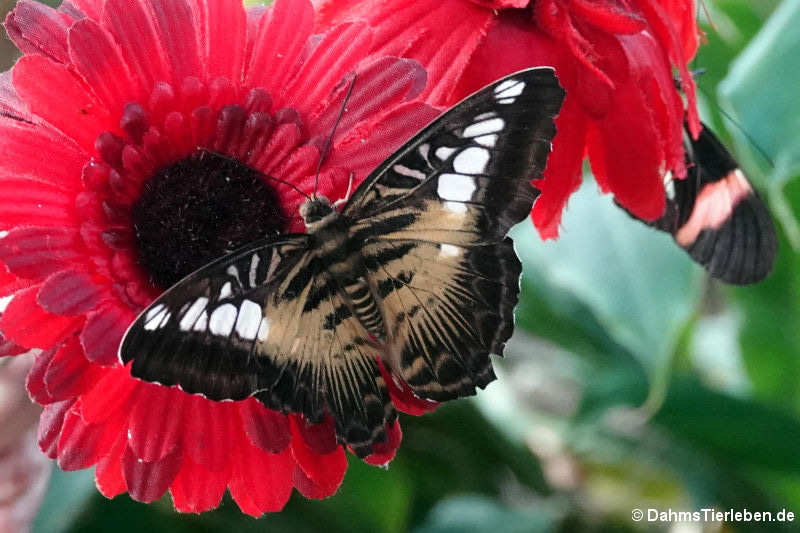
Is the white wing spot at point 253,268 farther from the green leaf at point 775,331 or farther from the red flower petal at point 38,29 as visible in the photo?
the green leaf at point 775,331

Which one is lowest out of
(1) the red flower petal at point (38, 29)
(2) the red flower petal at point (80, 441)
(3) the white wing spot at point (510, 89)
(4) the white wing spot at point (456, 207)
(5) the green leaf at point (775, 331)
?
(5) the green leaf at point (775, 331)

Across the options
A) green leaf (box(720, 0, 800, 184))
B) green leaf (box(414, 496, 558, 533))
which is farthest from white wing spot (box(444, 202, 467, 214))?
green leaf (box(414, 496, 558, 533))

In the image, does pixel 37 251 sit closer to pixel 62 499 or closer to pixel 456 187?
pixel 456 187

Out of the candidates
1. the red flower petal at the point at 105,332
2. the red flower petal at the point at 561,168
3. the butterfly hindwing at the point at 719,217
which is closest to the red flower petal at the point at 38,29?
the red flower petal at the point at 105,332

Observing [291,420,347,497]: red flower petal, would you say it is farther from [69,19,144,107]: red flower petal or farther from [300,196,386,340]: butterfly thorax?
[69,19,144,107]: red flower petal

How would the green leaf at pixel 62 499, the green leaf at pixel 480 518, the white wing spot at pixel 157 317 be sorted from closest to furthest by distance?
1. the white wing spot at pixel 157 317
2. the green leaf at pixel 62 499
3. the green leaf at pixel 480 518

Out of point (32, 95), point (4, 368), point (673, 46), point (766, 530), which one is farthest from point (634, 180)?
point (766, 530)
